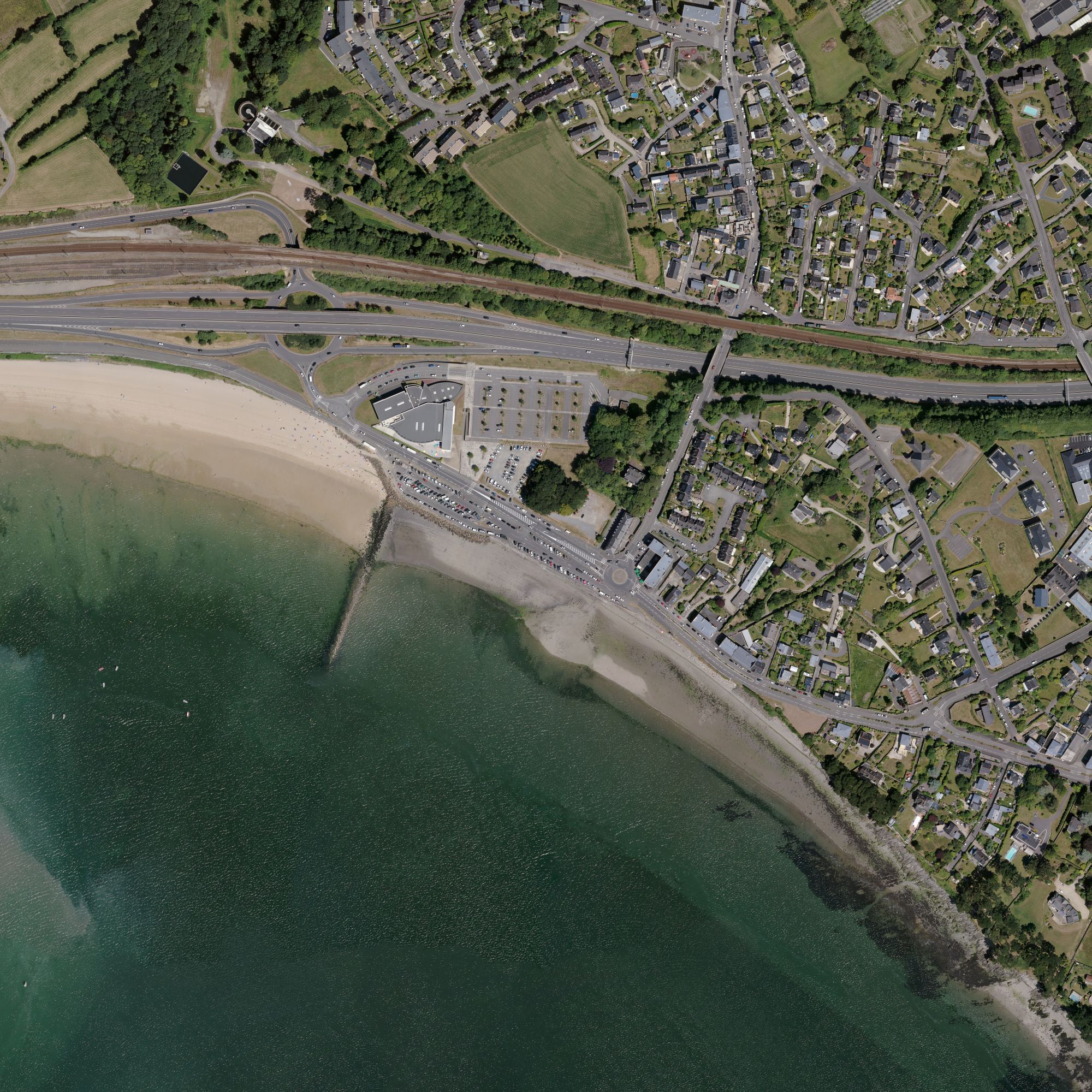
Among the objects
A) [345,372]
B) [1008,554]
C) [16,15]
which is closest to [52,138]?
[16,15]

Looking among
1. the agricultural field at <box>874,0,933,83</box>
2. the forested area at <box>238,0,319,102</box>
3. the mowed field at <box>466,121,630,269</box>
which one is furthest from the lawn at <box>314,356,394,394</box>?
the agricultural field at <box>874,0,933,83</box>

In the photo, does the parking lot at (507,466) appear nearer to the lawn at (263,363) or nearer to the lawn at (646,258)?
the lawn at (646,258)

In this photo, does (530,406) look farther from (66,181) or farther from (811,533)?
(66,181)

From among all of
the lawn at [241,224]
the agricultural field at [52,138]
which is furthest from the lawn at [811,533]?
the agricultural field at [52,138]

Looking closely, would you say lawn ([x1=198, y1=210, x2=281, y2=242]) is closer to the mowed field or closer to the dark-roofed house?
the mowed field

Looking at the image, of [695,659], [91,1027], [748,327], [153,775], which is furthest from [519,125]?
[91,1027]

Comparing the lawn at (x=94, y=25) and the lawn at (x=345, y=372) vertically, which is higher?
the lawn at (x=94, y=25)

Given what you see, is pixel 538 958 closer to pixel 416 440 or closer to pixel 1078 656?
pixel 416 440
